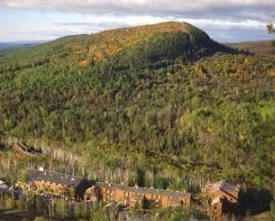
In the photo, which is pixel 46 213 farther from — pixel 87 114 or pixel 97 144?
pixel 87 114

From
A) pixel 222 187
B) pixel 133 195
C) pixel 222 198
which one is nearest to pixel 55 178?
pixel 133 195

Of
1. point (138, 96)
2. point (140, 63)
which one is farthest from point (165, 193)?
point (140, 63)

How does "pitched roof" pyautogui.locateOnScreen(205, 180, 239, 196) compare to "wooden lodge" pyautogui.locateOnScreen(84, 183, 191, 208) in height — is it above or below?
above

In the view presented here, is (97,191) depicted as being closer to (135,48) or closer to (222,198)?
(222,198)

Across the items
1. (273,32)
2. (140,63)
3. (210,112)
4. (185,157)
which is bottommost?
(185,157)

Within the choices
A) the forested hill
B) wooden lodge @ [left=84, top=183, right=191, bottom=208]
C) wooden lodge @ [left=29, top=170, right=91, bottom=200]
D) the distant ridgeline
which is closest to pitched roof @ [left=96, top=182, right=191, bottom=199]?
wooden lodge @ [left=84, top=183, right=191, bottom=208]

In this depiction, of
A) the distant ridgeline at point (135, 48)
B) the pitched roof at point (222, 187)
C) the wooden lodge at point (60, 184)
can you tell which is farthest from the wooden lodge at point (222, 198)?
the distant ridgeline at point (135, 48)

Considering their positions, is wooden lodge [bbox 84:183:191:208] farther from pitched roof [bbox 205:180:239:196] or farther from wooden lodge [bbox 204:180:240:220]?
pitched roof [bbox 205:180:239:196]

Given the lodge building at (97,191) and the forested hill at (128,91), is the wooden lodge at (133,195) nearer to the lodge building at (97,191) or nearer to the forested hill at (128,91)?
the lodge building at (97,191)
